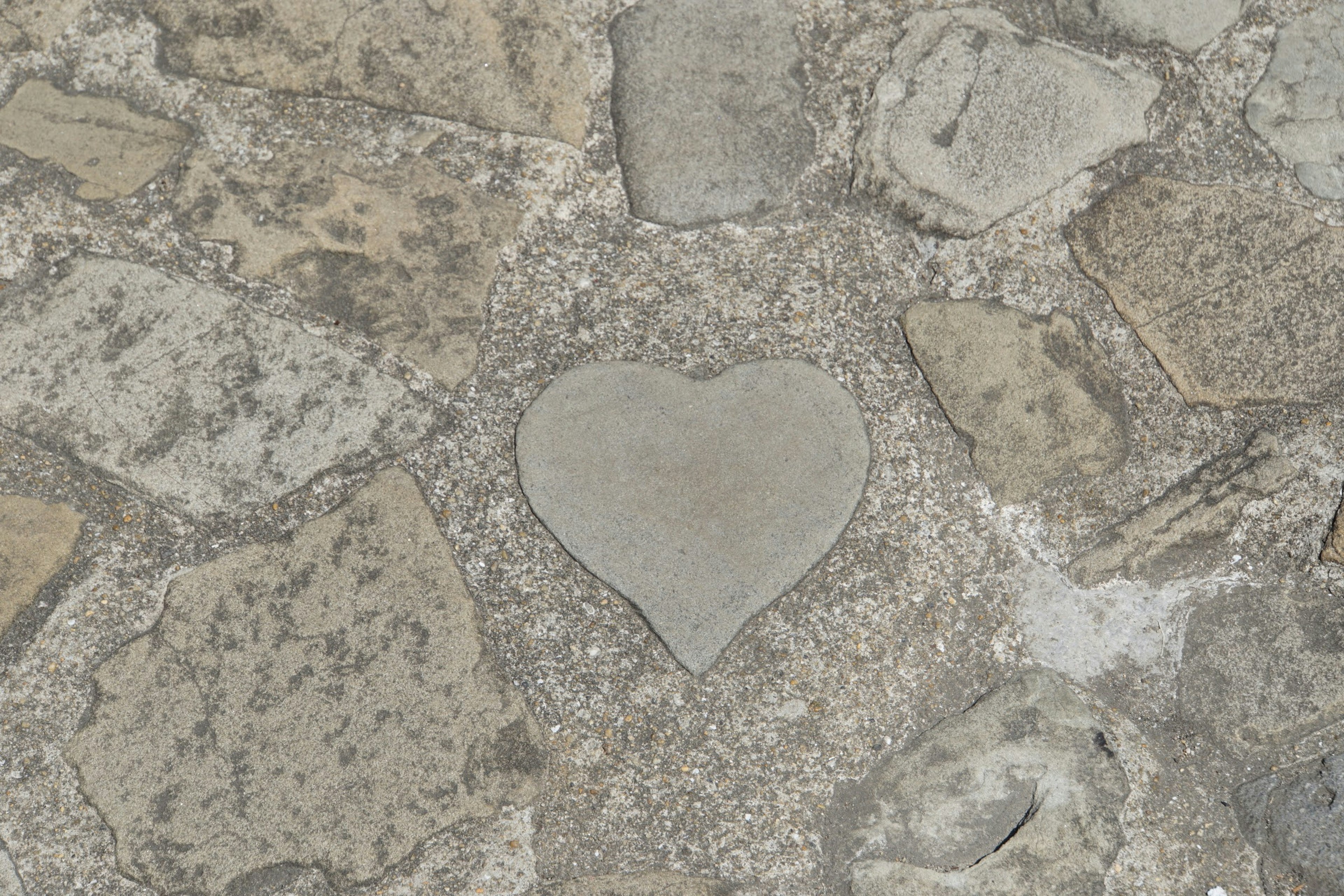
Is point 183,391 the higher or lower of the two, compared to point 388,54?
lower

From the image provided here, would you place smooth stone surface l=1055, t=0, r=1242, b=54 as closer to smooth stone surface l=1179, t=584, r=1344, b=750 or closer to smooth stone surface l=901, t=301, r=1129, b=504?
smooth stone surface l=901, t=301, r=1129, b=504

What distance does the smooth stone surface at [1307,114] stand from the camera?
1.51 metres

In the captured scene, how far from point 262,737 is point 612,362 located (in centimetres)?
74

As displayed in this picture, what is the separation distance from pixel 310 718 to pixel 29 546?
0.48m

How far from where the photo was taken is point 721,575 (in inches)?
51.3

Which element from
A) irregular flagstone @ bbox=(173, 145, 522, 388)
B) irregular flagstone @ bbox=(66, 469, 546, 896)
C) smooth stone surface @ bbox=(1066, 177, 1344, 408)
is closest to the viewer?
irregular flagstone @ bbox=(66, 469, 546, 896)

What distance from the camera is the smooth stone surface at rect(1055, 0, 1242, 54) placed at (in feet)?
4.87

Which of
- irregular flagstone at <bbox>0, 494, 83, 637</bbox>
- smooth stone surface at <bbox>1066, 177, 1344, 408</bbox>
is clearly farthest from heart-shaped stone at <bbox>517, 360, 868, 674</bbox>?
irregular flagstone at <bbox>0, 494, 83, 637</bbox>

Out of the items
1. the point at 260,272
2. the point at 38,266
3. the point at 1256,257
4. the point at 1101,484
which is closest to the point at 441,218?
the point at 260,272

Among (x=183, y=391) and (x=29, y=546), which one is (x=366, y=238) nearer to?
(x=183, y=391)

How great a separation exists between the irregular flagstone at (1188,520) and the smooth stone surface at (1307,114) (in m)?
0.48

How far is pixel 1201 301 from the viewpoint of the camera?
146cm

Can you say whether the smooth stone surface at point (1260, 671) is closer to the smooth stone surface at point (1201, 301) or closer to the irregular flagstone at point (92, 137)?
the smooth stone surface at point (1201, 301)

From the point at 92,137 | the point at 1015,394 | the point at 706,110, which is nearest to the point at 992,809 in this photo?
the point at 1015,394
